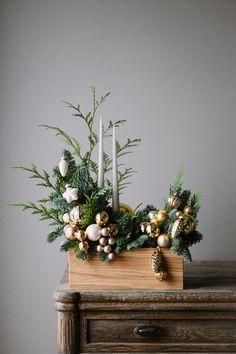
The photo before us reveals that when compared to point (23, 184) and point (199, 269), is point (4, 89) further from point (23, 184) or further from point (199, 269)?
point (199, 269)

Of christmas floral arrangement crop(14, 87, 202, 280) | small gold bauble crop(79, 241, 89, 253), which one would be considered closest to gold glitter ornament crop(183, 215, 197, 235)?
christmas floral arrangement crop(14, 87, 202, 280)

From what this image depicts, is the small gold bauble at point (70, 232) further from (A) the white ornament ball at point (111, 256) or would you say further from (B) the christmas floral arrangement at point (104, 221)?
(A) the white ornament ball at point (111, 256)

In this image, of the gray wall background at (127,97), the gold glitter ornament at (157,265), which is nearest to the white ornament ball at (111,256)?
the gold glitter ornament at (157,265)

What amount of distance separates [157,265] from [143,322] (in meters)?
0.17

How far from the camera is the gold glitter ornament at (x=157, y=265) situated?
5.12 ft

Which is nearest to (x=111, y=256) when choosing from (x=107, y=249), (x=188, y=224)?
(x=107, y=249)

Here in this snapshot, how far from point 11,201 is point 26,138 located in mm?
237

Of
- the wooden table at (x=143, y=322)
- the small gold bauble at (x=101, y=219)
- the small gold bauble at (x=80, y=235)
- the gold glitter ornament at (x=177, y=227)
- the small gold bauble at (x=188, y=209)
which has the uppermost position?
the small gold bauble at (x=188, y=209)

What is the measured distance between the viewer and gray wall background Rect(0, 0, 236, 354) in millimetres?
2135

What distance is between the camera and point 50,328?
85.6 inches

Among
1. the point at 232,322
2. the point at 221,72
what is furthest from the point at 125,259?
the point at 221,72

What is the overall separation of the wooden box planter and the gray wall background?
0.58 metres

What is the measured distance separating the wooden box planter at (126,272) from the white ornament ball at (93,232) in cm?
6

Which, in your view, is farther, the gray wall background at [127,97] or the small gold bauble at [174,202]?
the gray wall background at [127,97]
